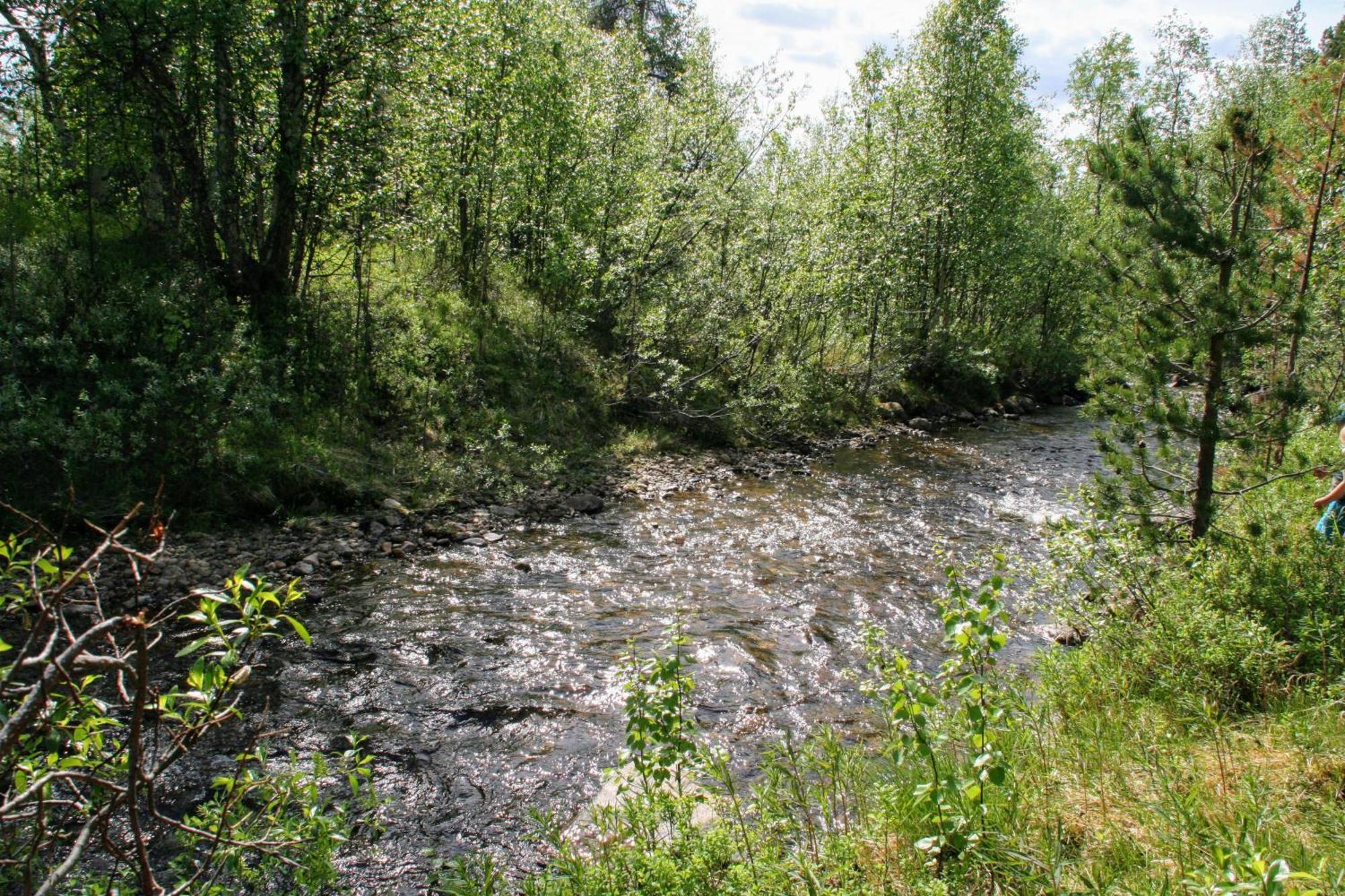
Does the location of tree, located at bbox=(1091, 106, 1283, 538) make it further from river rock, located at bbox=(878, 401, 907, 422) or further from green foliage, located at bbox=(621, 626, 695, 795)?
river rock, located at bbox=(878, 401, 907, 422)

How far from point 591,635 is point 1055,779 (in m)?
5.27

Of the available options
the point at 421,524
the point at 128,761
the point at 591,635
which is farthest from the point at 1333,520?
the point at 421,524

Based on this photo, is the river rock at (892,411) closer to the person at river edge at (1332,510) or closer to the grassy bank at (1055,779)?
the person at river edge at (1332,510)

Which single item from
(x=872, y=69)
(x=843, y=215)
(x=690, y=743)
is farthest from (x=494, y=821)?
(x=872, y=69)

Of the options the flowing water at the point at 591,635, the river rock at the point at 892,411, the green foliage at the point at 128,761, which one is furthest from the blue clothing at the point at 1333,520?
the river rock at the point at 892,411

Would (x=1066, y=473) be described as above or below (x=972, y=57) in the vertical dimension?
below

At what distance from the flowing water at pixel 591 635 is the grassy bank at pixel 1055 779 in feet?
2.09

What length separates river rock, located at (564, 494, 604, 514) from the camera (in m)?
13.4

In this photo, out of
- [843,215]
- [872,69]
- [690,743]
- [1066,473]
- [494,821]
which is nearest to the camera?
[690,743]

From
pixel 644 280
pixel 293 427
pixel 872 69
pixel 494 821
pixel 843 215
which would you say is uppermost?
pixel 872 69

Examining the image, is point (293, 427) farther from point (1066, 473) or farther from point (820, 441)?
point (1066, 473)

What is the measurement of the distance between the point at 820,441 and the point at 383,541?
40.5 ft

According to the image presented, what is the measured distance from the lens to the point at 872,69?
24219mm

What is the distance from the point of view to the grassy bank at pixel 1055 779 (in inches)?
138
